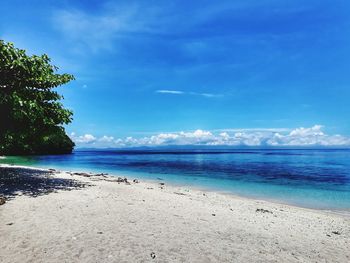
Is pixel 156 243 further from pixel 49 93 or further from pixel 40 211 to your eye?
pixel 49 93

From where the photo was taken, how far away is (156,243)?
9102mm

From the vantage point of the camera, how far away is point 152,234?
32.8ft

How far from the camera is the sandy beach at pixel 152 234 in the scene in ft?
26.8

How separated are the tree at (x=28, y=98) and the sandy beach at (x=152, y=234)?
5537 millimetres

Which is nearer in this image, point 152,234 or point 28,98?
point 152,234

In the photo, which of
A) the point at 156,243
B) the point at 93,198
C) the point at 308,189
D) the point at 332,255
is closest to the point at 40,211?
the point at 93,198

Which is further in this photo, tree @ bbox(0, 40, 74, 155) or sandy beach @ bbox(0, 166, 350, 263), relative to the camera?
tree @ bbox(0, 40, 74, 155)

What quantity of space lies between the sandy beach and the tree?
18.2 ft

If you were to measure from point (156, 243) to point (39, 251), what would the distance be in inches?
135

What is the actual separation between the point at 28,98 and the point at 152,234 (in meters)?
14.8

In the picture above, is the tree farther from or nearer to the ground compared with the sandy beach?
farther from the ground

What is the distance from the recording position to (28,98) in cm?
1975

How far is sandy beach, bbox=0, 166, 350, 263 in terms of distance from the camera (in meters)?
8.18

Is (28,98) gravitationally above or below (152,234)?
above
